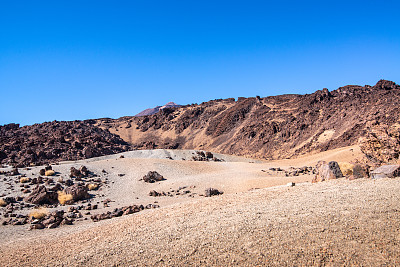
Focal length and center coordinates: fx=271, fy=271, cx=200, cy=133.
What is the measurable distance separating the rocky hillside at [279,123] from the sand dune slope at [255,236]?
6978 millimetres

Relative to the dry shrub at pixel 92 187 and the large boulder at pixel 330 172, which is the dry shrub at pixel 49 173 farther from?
the large boulder at pixel 330 172

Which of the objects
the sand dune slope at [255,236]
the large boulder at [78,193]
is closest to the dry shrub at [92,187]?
the large boulder at [78,193]

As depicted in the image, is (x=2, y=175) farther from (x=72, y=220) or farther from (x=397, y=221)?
(x=397, y=221)

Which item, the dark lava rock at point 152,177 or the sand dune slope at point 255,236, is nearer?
the sand dune slope at point 255,236

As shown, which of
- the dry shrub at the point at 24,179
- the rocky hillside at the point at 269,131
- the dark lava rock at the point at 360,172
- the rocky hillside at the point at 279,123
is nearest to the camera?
the dark lava rock at the point at 360,172

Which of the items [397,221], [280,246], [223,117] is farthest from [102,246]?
[223,117]

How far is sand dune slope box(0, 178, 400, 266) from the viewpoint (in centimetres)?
494

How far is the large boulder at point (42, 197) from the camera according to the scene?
15.7m

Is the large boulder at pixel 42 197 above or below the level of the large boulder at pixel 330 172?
below

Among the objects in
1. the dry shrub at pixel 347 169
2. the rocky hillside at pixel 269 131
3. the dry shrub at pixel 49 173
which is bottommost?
the dry shrub at pixel 347 169

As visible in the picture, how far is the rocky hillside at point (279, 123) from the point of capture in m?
36.0

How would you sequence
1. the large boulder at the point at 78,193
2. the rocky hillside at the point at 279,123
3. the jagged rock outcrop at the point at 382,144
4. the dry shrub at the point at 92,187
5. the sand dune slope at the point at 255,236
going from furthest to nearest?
the rocky hillside at the point at 279,123
the dry shrub at the point at 92,187
the large boulder at the point at 78,193
the jagged rock outcrop at the point at 382,144
the sand dune slope at the point at 255,236

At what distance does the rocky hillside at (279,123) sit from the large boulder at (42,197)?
57.4ft

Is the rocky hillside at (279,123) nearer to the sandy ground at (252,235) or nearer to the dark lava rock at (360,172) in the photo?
the dark lava rock at (360,172)
